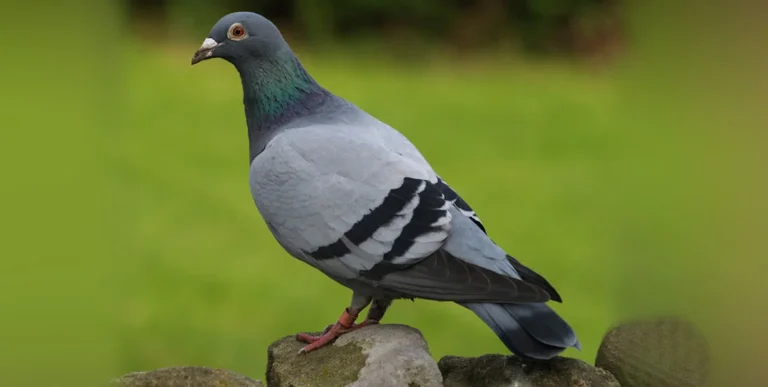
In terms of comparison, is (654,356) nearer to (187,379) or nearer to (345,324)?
(345,324)

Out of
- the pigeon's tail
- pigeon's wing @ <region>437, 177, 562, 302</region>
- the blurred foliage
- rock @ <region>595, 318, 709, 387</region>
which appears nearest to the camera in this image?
the pigeon's tail

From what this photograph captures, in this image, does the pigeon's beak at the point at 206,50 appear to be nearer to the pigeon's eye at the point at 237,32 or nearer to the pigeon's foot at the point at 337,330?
the pigeon's eye at the point at 237,32

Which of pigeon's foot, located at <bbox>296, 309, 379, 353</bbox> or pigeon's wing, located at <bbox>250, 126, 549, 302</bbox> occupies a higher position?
pigeon's wing, located at <bbox>250, 126, 549, 302</bbox>

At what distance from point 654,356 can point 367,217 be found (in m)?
0.76

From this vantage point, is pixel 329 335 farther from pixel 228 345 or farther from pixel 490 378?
pixel 228 345

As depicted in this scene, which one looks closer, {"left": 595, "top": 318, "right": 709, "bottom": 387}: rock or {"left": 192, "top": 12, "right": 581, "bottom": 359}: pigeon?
{"left": 192, "top": 12, "right": 581, "bottom": 359}: pigeon

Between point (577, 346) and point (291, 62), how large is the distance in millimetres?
849

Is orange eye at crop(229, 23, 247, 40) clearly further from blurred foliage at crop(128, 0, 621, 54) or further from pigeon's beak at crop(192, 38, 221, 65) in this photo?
blurred foliage at crop(128, 0, 621, 54)

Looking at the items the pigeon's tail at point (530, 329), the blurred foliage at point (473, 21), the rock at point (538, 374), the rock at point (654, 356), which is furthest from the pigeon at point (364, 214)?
the blurred foliage at point (473, 21)

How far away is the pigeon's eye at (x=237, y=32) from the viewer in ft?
6.52

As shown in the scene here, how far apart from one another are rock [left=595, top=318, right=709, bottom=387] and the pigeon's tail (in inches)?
16.5

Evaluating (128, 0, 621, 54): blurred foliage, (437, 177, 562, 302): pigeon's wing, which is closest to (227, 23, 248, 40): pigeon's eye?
(437, 177, 562, 302): pigeon's wing

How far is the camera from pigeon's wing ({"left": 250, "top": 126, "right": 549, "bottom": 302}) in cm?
184

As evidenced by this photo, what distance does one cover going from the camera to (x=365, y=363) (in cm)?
187
